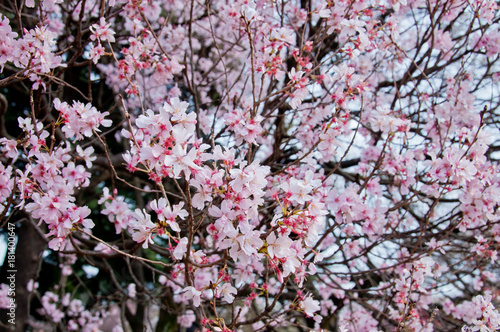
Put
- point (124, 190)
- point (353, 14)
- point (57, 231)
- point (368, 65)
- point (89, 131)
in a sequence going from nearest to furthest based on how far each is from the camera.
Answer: point (57, 231) < point (89, 131) < point (353, 14) < point (368, 65) < point (124, 190)

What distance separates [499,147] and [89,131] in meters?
3.91

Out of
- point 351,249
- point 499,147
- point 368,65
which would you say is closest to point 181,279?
point 351,249

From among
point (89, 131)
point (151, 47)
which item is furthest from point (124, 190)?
point (89, 131)

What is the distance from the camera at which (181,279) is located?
364 centimetres

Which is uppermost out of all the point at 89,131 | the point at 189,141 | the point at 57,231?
the point at 89,131

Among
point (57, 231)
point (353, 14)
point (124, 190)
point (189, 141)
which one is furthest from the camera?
point (124, 190)

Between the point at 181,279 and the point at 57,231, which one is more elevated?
the point at 181,279

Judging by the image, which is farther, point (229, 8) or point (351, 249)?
point (351, 249)

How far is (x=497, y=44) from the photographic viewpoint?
3109 millimetres

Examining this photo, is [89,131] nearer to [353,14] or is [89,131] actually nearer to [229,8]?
[229,8]

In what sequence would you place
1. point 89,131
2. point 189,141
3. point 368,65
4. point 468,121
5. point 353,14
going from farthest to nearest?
point 368,65 < point 468,121 < point 353,14 < point 89,131 < point 189,141

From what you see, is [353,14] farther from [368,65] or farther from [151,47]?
[151,47]

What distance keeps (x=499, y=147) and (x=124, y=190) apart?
5.90 meters

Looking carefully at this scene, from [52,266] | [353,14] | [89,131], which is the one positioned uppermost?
[353,14]
